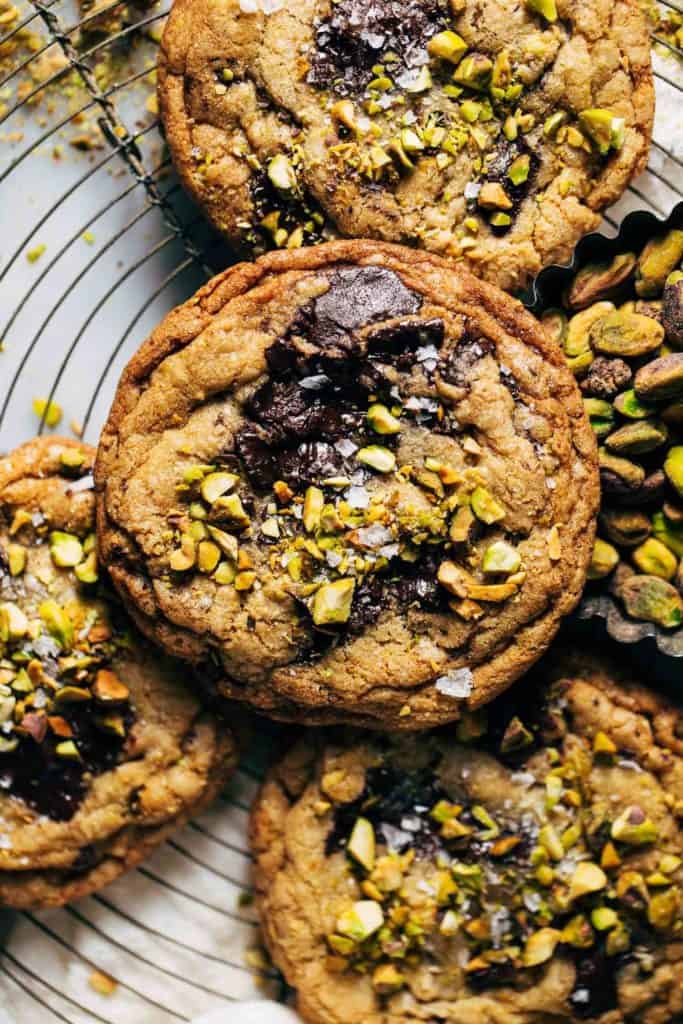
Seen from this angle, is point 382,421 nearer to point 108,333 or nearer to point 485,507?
point 485,507

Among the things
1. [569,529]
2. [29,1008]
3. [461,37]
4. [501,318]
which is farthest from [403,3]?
[29,1008]

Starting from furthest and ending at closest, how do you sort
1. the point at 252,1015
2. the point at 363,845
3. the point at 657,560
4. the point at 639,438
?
1. the point at 252,1015
2. the point at 363,845
3. the point at 657,560
4. the point at 639,438

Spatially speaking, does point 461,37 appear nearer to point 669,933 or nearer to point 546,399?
point 546,399

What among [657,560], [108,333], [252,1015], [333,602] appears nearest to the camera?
[333,602]

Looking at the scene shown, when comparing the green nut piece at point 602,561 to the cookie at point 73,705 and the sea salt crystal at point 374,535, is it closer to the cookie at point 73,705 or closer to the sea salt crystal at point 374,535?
the sea salt crystal at point 374,535

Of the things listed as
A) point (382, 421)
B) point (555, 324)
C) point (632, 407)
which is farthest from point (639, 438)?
point (382, 421)

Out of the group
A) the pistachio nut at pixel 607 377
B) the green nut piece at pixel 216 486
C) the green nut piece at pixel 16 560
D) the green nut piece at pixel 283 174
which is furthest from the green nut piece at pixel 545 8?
the green nut piece at pixel 16 560
